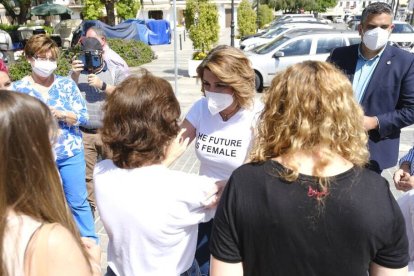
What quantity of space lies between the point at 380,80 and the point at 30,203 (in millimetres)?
2383

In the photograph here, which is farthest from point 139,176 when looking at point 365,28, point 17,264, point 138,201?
point 365,28

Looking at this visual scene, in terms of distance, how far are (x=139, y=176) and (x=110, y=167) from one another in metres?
0.17

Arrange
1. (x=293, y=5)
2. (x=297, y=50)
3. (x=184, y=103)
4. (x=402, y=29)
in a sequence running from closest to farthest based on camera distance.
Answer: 1. (x=184, y=103)
2. (x=297, y=50)
3. (x=402, y=29)
4. (x=293, y=5)

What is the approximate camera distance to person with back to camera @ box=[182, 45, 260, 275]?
215cm

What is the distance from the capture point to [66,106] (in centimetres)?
313

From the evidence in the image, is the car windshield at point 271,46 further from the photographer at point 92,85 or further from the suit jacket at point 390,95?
the suit jacket at point 390,95

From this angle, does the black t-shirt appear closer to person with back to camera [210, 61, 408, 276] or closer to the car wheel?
person with back to camera [210, 61, 408, 276]

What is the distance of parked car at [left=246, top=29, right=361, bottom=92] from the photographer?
25.3 ft

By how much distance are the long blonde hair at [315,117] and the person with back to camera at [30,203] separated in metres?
0.69

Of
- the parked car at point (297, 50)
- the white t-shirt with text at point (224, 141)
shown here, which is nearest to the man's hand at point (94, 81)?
the white t-shirt with text at point (224, 141)

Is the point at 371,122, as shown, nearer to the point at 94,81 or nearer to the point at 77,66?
the point at 94,81

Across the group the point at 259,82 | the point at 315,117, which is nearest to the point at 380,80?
the point at 315,117

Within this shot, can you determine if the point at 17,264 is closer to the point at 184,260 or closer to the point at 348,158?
the point at 184,260

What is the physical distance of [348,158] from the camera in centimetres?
132
